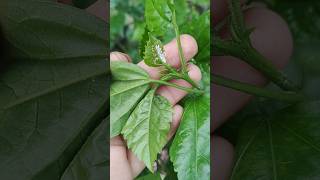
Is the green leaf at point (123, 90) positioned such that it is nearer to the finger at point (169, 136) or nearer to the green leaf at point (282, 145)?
the finger at point (169, 136)

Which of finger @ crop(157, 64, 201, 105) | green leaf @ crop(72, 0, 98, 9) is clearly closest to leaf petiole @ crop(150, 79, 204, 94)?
finger @ crop(157, 64, 201, 105)

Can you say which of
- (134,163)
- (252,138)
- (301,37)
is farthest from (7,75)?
(301,37)

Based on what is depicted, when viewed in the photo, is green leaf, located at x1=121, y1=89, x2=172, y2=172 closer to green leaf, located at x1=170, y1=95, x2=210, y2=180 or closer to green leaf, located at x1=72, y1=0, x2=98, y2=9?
green leaf, located at x1=170, y1=95, x2=210, y2=180

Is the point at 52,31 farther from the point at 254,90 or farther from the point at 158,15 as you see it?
the point at 254,90

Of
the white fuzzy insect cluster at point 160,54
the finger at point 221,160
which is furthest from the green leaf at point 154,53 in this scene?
the finger at point 221,160

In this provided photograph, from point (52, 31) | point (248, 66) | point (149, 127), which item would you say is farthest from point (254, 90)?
point (52, 31)

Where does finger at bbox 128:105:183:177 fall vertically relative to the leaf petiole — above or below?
below

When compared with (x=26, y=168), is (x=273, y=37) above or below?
above

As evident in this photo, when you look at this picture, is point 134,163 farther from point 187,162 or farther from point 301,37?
point 301,37
